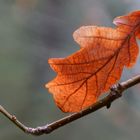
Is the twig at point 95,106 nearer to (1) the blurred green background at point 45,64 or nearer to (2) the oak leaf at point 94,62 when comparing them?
(2) the oak leaf at point 94,62

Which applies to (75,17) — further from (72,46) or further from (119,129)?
(119,129)

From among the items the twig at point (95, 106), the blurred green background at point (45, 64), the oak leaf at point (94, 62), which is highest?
the oak leaf at point (94, 62)

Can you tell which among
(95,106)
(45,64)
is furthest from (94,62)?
(45,64)

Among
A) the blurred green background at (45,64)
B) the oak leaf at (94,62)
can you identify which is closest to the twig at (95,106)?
the oak leaf at (94,62)

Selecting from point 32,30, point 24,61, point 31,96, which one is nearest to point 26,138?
point 31,96

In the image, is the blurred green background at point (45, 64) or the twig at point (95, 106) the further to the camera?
the blurred green background at point (45, 64)

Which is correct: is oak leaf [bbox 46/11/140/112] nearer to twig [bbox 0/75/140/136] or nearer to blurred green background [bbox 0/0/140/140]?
twig [bbox 0/75/140/136]

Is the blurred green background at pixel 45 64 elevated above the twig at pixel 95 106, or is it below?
below
